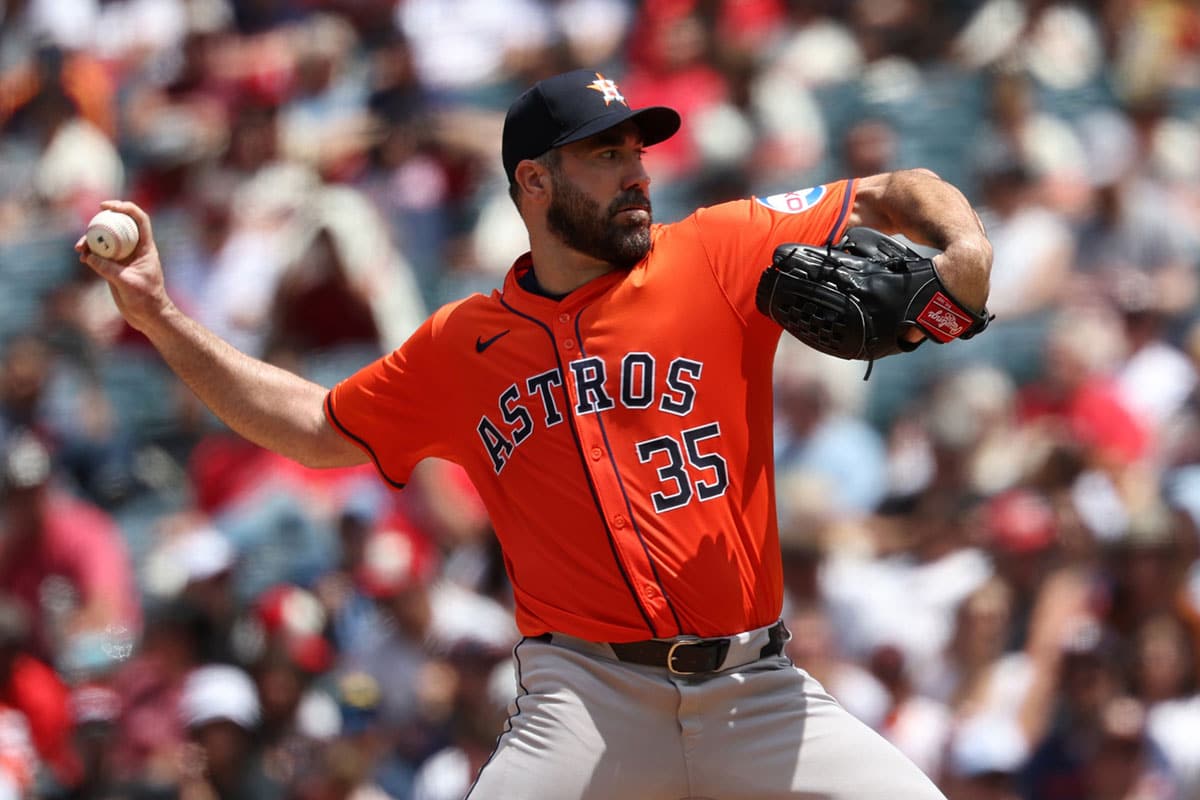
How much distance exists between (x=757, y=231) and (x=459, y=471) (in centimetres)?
374

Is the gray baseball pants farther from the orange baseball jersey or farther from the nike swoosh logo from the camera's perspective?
the nike swoosh logo

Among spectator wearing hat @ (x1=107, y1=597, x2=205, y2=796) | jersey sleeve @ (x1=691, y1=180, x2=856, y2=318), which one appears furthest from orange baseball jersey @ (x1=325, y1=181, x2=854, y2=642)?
spectator wearing hat @ (x1=107, y1=597, x2=205, y2=796)

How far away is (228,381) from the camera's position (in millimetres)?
4090

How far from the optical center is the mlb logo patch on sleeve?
382 cm

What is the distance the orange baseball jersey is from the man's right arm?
41cm

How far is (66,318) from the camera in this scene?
8641 mm

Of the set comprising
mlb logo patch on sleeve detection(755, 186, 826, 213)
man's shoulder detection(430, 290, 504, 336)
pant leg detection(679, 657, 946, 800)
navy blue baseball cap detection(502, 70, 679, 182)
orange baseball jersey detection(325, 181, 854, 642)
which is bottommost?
pant leg detection(679, 657, 946, 800)

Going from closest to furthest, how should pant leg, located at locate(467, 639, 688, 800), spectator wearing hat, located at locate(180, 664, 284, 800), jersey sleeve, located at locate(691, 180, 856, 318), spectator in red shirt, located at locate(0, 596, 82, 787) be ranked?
pant leg, located at locate(467, 639, 688, 800) → jersey sleeve, located at locate(691, 180, 856, 318) → spectator wearing hat, located at locate(180, 664, 284, 800) → spectator in red shirt, located at locate(0, 596, 82, 787)

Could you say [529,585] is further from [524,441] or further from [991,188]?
[991,188]

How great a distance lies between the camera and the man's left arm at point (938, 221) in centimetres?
346

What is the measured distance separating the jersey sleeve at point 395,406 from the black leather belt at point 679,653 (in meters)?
0.73

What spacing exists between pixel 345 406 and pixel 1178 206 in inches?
193

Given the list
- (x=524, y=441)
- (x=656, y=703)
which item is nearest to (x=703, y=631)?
(x=656, y=703)

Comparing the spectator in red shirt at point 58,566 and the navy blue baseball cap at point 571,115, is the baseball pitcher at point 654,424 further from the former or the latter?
the spectator in red shirt at point 58,566
